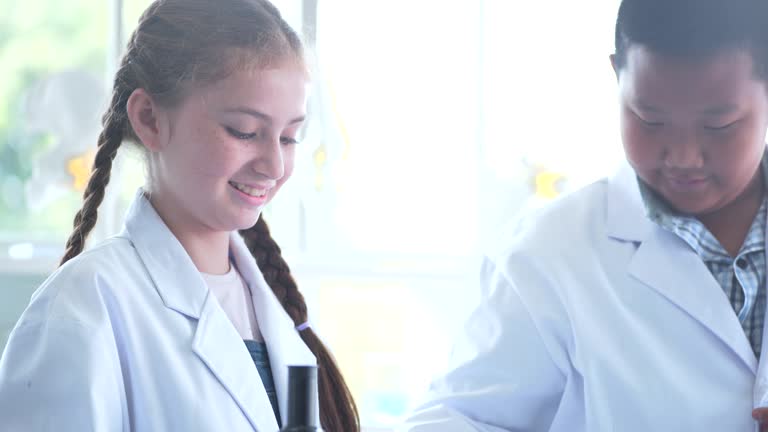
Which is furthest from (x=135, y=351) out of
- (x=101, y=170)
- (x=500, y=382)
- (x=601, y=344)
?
(x=601, y=344)

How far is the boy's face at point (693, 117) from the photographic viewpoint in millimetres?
986

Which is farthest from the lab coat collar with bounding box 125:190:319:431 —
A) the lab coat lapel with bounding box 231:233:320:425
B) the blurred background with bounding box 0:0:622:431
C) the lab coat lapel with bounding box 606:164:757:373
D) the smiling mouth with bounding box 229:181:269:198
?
the blurred background with bounding box 0:0:622:431

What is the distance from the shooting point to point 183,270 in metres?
1.13

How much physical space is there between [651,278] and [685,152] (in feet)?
0.69

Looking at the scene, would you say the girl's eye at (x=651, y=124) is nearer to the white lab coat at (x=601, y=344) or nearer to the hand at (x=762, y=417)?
the white lab coat at (x=601, y=344)

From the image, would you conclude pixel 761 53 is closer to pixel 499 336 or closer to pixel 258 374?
pixel 499 336

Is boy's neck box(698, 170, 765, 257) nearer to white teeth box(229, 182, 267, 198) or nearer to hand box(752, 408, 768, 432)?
hand box(752, 408, 768, 432)

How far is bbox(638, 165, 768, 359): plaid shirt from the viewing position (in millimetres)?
1138

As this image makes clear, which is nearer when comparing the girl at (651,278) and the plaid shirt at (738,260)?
the girl at (651,278)

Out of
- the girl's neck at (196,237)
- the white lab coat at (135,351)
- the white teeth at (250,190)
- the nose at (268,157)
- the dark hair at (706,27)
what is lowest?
the white lab coat at (135,351)

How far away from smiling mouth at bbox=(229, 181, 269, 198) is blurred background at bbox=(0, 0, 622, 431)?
1.35 meters

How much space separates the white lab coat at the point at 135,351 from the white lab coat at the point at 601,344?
23 cm

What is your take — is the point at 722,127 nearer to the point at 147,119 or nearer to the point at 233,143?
the point at 233,143

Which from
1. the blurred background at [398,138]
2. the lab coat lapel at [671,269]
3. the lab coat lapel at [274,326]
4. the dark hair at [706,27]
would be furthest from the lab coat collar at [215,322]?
the blurred background at [398,138]
